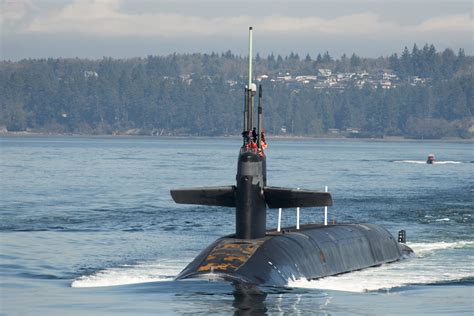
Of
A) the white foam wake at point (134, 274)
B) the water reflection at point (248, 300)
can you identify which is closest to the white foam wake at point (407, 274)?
the water reflection at point (248, 300)

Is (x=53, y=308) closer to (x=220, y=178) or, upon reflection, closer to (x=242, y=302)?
(x=242, y=302)

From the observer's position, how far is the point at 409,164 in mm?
141625

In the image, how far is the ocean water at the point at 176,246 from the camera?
99.9ft

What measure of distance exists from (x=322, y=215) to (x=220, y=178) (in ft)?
113

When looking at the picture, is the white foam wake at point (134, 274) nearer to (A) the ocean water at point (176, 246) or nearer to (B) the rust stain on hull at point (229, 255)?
(A) the ocean water at point (176, 246)

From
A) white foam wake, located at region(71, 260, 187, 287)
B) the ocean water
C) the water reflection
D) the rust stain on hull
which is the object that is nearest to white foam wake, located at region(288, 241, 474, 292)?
the ocean water

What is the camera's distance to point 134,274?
38250mm

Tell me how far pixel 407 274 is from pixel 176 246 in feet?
42.7

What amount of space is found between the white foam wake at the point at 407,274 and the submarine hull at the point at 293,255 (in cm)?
40

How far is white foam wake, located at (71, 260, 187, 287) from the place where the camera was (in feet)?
117

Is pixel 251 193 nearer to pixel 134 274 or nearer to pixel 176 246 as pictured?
pixel 134 274

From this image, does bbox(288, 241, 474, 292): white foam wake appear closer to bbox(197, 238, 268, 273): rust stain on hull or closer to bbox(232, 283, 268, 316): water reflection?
bbox(197, 238, 268, 273): rust stain on hull

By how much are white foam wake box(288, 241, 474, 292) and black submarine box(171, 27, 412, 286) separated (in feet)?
1.63

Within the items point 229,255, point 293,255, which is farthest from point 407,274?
point 229,255
